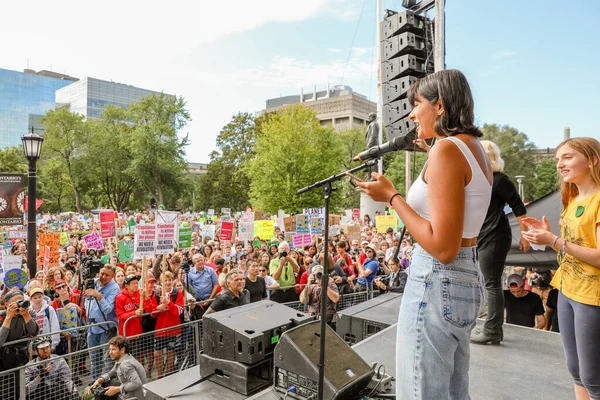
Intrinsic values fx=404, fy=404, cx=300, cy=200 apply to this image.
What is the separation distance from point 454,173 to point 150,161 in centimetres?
4802

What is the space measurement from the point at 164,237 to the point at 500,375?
5777mm

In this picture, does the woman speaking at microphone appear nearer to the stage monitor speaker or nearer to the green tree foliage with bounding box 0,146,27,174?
the stage monitor speaker

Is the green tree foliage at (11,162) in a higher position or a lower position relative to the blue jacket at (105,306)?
higher

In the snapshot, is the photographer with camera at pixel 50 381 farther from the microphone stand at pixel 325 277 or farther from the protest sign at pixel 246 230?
the protest sign at pixel 246 230

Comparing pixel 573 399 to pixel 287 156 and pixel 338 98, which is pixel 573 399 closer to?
pixel 287 156

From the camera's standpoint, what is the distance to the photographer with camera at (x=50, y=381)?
16.5ft

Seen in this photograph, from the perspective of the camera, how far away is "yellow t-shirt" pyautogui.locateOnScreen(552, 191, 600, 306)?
76.3 inches

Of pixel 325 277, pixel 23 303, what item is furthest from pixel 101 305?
pixel 325 277

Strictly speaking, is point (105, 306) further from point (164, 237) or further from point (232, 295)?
point (232, 295)

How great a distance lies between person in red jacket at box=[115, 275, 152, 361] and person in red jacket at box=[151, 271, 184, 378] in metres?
0.24

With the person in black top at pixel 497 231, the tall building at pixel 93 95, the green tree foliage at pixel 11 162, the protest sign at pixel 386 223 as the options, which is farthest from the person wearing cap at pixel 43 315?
the tall building at pixel 93 95

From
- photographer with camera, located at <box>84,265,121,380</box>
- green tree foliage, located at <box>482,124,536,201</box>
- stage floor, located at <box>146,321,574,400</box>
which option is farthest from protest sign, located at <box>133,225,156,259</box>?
green tree foliage, located at <box>482,124,536,201</box>

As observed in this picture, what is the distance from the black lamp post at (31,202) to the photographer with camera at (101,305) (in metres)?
3.15

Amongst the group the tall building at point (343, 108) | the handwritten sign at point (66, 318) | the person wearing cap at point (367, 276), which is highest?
the tall building at point (343, 108)
